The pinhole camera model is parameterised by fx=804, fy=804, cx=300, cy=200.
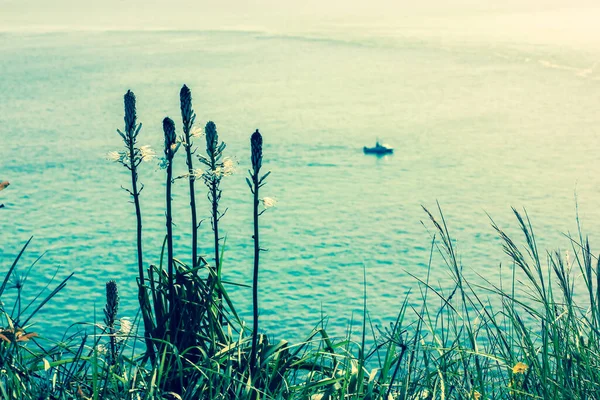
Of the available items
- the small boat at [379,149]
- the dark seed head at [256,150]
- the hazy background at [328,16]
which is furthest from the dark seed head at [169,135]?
the hazy background at [328,16]

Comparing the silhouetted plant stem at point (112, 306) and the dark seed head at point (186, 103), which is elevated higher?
the dark seed head at point (186, 103)

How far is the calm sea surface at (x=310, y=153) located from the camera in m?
61.1

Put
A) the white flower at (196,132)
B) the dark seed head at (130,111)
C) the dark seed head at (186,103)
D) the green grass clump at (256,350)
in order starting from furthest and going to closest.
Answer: the white flower at (196,132) → the dark seed head at (186,103) → the dark seed head at (130,111) → the green grass clump at (256,350)

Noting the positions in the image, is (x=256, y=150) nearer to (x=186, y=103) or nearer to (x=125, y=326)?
(x=186, y=103)

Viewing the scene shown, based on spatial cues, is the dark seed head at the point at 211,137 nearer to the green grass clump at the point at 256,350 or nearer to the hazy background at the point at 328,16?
the green grass clump at the point at 256,350

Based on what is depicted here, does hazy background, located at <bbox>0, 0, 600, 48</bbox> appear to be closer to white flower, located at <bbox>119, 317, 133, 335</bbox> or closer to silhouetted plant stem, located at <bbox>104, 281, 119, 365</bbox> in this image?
white flower, located at <bbox>119, 317, 133, 335</bbox>

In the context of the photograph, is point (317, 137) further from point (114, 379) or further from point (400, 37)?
point (114, 379)

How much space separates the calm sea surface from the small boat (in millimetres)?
977

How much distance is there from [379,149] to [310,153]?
7.56 metres

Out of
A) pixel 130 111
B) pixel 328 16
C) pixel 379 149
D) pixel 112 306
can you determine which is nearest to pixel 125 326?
pixel 112 306

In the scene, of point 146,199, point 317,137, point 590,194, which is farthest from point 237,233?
point 590,194

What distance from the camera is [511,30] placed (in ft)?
408

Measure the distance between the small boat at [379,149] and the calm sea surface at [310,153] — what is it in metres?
0.98

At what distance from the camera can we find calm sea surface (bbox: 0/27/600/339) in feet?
200
